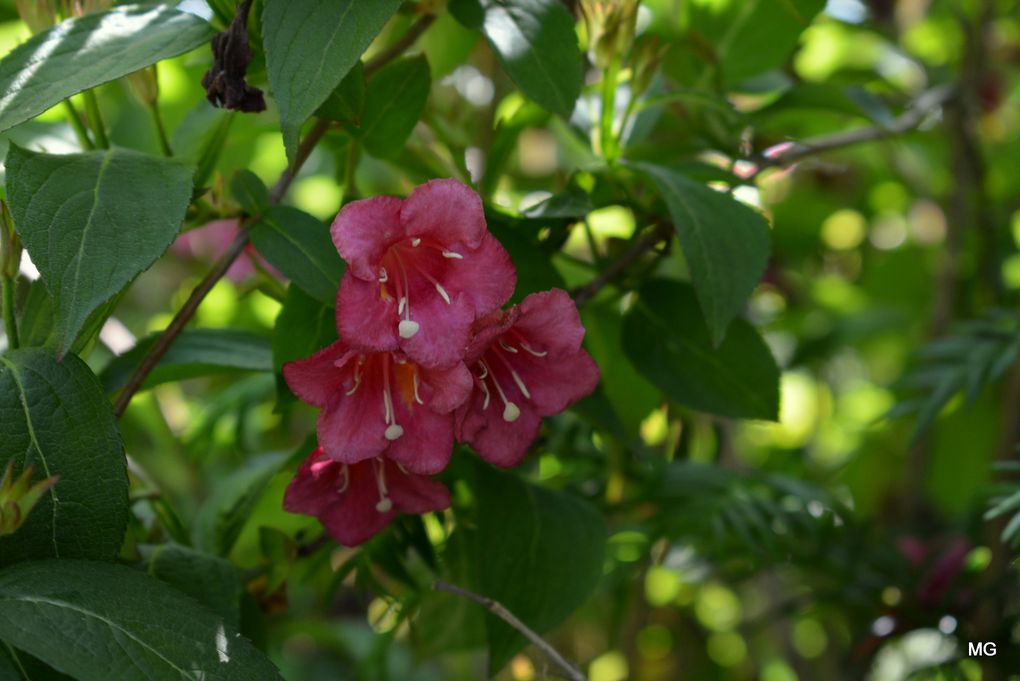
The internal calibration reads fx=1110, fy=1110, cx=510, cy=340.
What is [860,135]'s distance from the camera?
4.27 ft

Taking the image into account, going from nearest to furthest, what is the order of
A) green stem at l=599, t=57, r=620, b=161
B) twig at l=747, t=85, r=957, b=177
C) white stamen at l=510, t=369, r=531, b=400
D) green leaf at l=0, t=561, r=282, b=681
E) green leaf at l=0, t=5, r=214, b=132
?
green leaf at l=0, t=561, r=282, b=681 → green leaf at l=0, t=5, r=214, b=132 → white stamen at l=510, t=369, r=531, b=400 → green stem at l=599, t=57, r=620, b=161 → twig at l=747, t=85, r=957, b=177

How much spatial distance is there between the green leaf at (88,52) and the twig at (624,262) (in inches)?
15.3

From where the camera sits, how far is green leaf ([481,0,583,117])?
0.86 m

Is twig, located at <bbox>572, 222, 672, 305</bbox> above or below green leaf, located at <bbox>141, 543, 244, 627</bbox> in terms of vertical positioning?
above

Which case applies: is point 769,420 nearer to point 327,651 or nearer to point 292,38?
point 292,38

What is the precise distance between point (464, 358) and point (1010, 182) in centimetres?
147

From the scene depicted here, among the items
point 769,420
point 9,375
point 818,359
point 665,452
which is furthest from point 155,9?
point 818,359

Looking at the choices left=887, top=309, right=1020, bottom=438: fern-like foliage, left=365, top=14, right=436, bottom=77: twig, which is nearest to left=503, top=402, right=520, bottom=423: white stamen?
left=365, top=14, right=436, bottom=77: twig

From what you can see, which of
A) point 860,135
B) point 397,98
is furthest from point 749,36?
point 397,98

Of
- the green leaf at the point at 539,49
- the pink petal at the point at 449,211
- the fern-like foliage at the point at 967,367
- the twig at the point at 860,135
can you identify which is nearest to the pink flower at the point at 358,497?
the pink petal at the point at 449,211

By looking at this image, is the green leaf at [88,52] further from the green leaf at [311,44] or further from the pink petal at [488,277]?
the pink petal at [488,277]

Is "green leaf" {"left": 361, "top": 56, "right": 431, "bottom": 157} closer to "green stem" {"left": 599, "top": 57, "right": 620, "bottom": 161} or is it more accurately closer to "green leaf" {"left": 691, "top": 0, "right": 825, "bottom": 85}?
"green stem" {"left": 599, "top": 57, "right": 620, "bottom": 161}

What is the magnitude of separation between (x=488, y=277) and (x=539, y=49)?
0.65 feet

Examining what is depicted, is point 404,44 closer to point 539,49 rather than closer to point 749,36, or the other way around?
point 539,49
